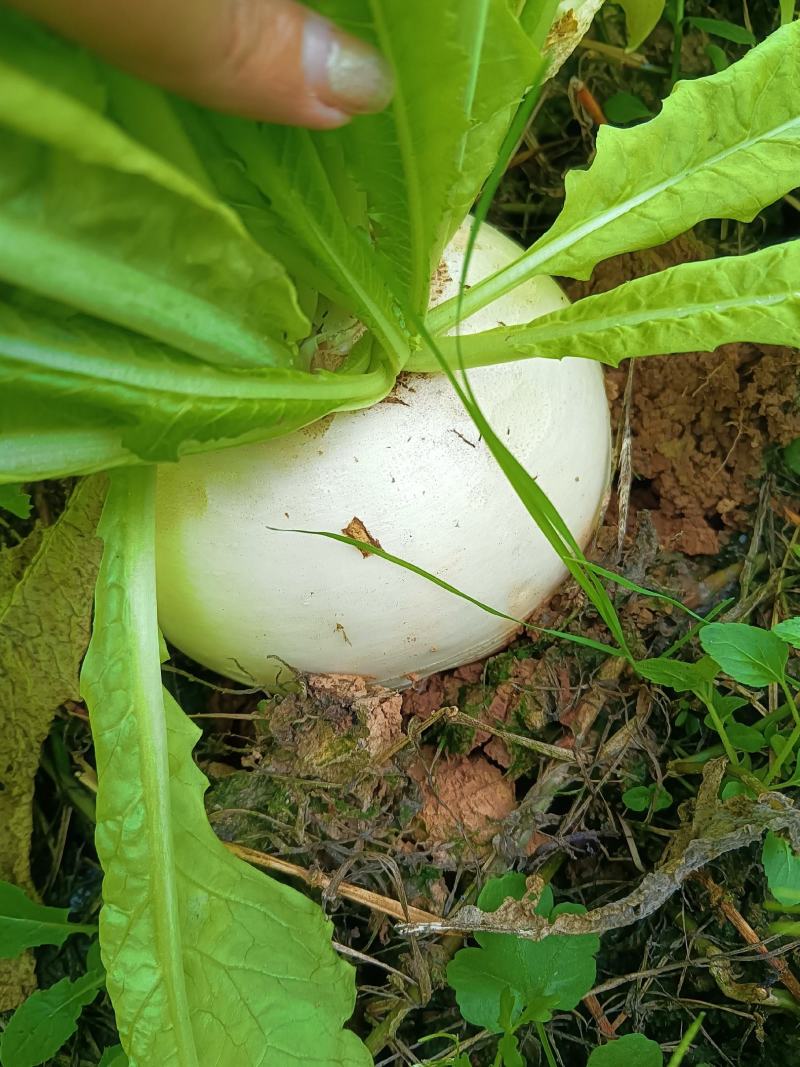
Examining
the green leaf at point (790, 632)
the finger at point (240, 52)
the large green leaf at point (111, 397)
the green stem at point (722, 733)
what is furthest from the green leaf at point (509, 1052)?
the finger at point (240, 52)

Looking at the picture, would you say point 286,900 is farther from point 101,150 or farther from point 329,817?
point 101,150

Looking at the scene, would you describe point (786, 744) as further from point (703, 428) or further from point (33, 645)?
point (33, 645)

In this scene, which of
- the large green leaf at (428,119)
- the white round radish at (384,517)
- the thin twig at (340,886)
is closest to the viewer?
the large green leaf at (428,119)

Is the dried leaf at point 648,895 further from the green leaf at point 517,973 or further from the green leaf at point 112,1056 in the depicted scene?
the green leaf at point 112,1056

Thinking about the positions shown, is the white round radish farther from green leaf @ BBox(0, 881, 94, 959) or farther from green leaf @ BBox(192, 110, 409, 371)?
green leaf @ BBox(0, 881, 94, 959)

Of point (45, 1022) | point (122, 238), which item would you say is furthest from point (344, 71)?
point (45, 1022)

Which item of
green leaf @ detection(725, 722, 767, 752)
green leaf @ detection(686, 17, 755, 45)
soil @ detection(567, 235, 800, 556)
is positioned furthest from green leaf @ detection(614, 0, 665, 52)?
green leaf @ detection(725, 722, 767, 752)

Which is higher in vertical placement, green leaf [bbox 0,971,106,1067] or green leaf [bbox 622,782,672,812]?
green leaf [bbox 622,782,672,812]
